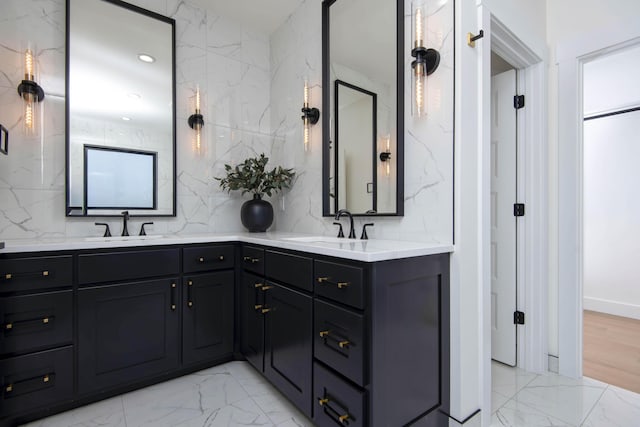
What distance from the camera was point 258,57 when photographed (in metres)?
3.00

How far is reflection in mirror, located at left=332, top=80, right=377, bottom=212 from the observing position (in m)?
1.95

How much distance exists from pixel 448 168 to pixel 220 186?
1.96m

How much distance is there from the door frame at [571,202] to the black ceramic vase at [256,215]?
2165 mm

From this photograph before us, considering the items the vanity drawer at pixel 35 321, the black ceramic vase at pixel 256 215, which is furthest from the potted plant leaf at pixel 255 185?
the vanity drawer at pixel 35 321

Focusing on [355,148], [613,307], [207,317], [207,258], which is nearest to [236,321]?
[207,317]

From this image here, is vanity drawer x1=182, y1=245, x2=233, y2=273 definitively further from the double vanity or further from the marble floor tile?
the marble floor tile

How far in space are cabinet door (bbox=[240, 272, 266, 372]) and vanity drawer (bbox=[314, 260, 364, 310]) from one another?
0.59 m

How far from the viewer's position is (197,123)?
260cm

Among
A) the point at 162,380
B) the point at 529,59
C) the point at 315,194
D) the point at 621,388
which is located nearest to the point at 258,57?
the point at 315,194

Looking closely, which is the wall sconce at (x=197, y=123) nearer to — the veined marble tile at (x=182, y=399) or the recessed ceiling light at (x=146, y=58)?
the recessed ceiling light at (x=146, y=58)

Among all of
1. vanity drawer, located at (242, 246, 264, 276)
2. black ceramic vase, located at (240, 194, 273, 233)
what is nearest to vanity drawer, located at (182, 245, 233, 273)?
vanity drawer, located at (242, 246, 264, 276)

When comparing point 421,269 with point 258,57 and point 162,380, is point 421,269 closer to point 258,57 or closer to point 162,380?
point 162,380

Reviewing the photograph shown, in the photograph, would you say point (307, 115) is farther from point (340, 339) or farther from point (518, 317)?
point (518, 317)

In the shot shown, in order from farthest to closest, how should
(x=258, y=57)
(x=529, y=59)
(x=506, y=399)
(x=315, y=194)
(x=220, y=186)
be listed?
1. (x=258, y=57)
2. (x=220, y=186)
3. (x=315, y=194)
4. (x=529, y=59)
5. (x=506, y=399)
